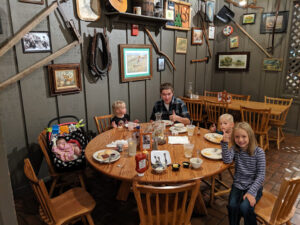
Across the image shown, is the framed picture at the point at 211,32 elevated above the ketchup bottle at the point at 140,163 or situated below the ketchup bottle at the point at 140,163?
above

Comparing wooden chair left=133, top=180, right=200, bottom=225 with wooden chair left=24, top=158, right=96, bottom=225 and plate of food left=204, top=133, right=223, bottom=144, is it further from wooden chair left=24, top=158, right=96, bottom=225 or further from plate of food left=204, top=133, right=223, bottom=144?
plate of food left=204, top=133, right=223, bottom=144

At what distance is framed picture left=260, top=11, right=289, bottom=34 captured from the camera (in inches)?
183

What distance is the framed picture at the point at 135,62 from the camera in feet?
12.2

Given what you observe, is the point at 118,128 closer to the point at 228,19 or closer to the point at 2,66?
the point at 2,66

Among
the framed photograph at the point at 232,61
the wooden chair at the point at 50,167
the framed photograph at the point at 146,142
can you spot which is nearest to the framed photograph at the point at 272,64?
the framed photograph at the point at 232,61

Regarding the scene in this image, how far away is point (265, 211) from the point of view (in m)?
1.79

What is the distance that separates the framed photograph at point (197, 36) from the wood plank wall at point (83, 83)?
4.6 inches

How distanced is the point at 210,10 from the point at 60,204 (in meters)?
5.04

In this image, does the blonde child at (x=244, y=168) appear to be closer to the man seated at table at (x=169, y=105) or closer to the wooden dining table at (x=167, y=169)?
the wooden dining table at (x=167, y=169)

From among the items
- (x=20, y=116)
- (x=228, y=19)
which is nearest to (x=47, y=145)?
(x=20, y=116)

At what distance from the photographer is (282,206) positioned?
162 cm

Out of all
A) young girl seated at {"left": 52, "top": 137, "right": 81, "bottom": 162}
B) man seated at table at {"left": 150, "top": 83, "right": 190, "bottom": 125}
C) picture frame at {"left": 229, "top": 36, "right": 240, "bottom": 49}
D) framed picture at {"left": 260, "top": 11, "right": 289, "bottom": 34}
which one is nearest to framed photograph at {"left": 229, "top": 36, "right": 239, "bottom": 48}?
picture frame at {"left": 229, "top": 36, "right": 240, "bottom": 49}

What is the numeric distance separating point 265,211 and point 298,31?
4.21 m

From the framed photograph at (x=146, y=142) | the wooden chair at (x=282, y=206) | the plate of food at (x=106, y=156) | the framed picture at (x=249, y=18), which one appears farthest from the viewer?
the framed picture at (x=249, y=18)
